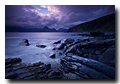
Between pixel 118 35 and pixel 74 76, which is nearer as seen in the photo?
pixel 74 76

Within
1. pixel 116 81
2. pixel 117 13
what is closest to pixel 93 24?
pixel 117 13

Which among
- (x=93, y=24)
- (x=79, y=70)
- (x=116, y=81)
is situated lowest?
(x=116, y=81)

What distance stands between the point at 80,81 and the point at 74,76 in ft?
1.03

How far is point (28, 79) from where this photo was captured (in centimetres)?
218

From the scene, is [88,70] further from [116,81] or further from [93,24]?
[93,24]

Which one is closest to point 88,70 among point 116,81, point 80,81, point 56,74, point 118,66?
point 80,81

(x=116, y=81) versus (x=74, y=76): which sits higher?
(x=74, y=76)

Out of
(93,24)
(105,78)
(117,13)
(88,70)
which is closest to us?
(105,78)

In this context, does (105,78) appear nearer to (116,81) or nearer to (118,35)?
(116,81)

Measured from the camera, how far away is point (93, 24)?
11.8 metres

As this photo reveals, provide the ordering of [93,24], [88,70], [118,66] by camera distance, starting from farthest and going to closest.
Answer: [93,24] → [118,66] → [88,70]

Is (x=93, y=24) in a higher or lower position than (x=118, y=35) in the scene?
higher

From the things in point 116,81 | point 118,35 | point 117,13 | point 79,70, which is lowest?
point 116,81

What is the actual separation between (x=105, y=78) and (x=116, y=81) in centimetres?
57
